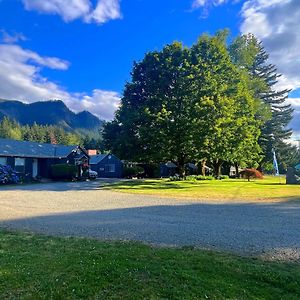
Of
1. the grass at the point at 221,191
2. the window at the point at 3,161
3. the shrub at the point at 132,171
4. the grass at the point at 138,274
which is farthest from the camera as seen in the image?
the shrub at the point at 132,171

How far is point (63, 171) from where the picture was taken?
39.1 meters

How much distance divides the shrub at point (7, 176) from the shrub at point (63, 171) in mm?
5264

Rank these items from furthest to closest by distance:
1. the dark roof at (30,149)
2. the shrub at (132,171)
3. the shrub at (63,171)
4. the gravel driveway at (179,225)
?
the shrub at (132,171) < the shrub at (63,171) < the dark roof at (30,149) < the gravel driveway at (179,225)

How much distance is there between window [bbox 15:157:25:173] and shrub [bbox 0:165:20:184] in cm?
220

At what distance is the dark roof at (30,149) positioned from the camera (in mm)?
36741

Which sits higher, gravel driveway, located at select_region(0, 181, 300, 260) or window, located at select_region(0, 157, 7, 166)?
window, located at select_region(0, 157, 7, 166)

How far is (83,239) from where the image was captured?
799 cm

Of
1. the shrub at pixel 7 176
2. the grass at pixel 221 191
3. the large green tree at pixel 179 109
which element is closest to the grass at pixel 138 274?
the grass at pixel 221 191

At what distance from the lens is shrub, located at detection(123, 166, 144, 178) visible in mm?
53062

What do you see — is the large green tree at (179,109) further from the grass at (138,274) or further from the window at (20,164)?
the grass at (138,274)

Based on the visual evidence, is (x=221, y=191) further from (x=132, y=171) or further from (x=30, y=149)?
(x=132, y=171)

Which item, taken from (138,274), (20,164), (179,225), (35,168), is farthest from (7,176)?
(138,274)

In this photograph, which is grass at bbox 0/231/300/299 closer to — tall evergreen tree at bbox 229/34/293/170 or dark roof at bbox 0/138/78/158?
dark roof at bbox 0/138/78/158

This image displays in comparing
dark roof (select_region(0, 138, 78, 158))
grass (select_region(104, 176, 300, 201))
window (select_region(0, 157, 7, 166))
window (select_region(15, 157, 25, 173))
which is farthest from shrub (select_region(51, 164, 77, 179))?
grass (select_region(104, 176, 300, 201))
